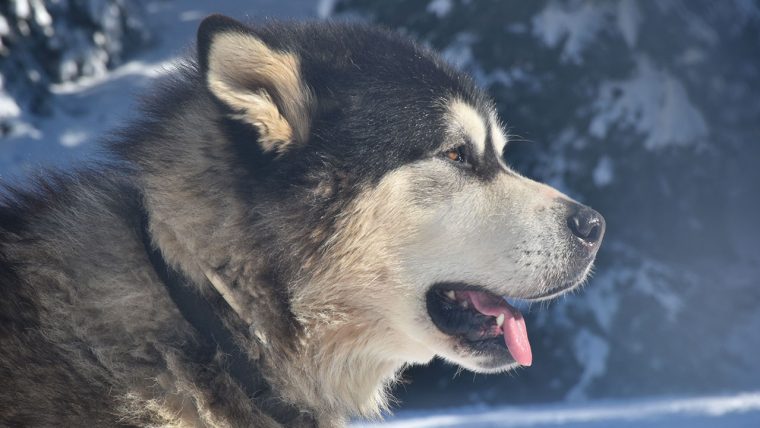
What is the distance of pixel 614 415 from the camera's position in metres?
5.07

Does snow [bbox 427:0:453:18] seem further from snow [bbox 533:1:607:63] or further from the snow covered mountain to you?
snow [bbox 533:1:607:63]

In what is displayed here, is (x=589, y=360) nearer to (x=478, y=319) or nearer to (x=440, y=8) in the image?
(x=440, y=8)

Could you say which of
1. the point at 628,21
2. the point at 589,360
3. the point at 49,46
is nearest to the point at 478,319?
the point at 589,360

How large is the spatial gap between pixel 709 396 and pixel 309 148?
4.04m

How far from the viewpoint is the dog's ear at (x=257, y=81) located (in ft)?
7.76

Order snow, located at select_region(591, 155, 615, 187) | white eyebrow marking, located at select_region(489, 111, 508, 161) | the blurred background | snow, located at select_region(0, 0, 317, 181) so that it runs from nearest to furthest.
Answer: white eyebrow marking, located at select_region(489, 111, 508, 161) → snow, located at select_region(0, 0, 317, 181) → the blurred background → snow, located at select_region(591, 155, 615, 187)

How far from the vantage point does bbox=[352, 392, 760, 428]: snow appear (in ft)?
15.7

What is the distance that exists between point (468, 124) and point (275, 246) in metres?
0.83

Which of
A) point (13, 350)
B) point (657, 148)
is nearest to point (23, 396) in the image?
point (13, 350)

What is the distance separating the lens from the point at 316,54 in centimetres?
275

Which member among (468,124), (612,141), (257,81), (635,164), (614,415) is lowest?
(614,415)

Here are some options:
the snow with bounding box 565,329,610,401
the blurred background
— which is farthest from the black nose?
the snow with bounding box 565,329,610,401

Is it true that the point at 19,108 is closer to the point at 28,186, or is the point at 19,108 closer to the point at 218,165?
the point at 28,186

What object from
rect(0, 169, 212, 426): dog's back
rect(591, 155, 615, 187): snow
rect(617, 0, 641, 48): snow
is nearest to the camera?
rect(0, 169, 212, 426): dog's back
